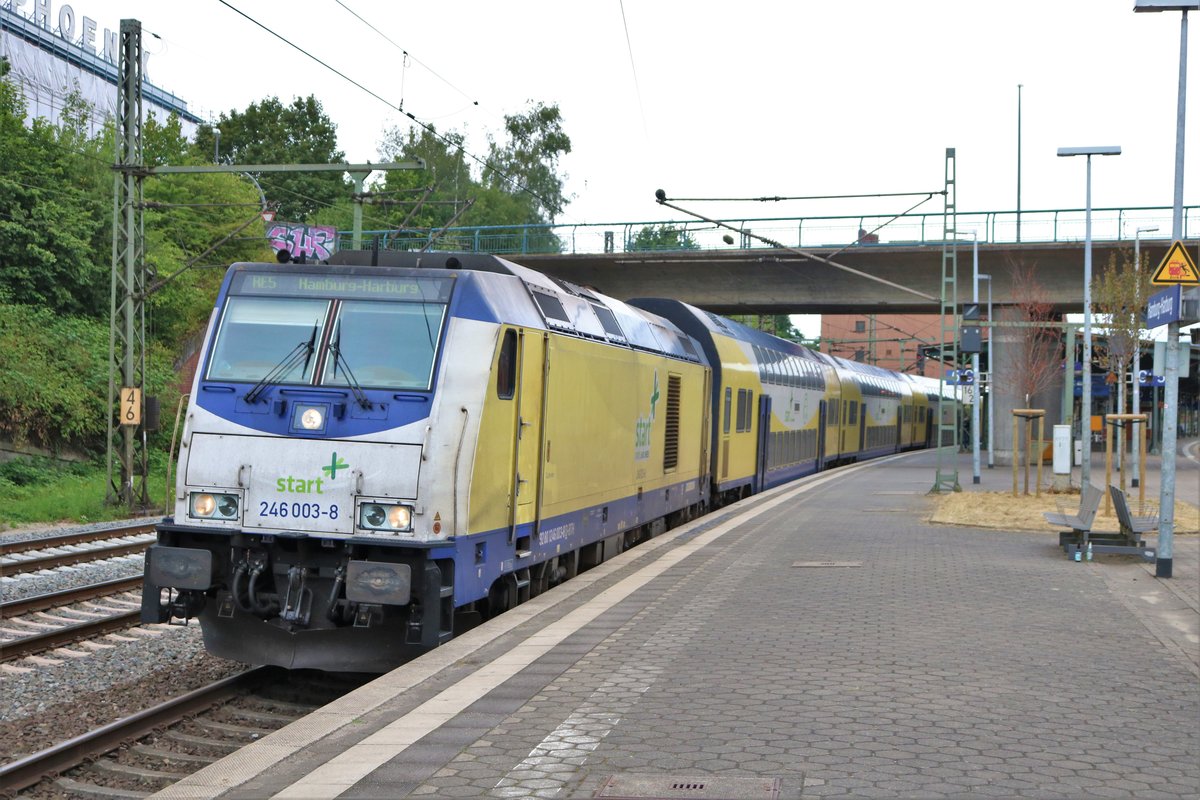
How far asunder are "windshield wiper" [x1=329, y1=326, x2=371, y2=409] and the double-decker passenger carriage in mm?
12

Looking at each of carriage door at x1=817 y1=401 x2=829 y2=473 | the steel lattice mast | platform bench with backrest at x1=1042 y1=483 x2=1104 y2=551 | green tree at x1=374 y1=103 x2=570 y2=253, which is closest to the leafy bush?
the steel lattice mast

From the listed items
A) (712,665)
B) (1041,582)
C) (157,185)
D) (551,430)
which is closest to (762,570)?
(1041,582)

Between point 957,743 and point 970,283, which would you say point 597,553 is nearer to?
point 957,743

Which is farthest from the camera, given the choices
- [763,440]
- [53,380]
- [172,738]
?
[53,380]

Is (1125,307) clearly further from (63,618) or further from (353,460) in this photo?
(353,460)

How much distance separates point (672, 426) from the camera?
1675cm

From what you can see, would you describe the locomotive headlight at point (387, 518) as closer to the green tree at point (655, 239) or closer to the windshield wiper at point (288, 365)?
the windshield wiper at point (288, 365)

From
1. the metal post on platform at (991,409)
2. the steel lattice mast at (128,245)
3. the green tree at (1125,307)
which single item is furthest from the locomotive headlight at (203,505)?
the metal post on platform at (991,409)

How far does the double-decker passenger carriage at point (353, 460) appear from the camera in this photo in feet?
28.6

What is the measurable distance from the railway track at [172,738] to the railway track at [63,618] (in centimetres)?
217

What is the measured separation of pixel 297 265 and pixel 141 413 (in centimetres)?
1358

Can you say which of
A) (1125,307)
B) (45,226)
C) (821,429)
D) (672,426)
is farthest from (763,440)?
(45,226)

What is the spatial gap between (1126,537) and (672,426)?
18.2ft

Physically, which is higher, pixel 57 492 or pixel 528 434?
pixel 528 434
